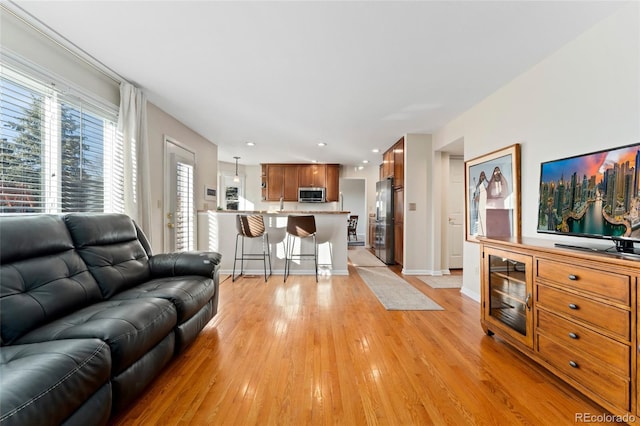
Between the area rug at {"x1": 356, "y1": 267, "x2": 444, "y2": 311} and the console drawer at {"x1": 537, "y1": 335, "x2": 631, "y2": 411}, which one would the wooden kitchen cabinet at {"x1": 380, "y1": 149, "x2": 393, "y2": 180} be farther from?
the console drawer at {"x1": 537, "y1": 335, "x2": 631, "y2": 411}

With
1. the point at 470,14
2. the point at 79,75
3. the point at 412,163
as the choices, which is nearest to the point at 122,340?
the point at 79,75

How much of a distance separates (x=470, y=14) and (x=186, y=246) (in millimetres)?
4405

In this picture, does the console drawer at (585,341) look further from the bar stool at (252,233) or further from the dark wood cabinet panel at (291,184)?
the dark wood cabinet panel at (291,184)

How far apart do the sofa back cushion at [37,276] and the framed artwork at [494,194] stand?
3.58m

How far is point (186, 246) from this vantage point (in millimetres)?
4180

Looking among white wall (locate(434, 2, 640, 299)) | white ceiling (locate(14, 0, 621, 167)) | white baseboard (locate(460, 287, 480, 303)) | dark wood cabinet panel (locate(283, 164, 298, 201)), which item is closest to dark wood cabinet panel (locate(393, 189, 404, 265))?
white baseboard (locate(460, 287, 480, 303))

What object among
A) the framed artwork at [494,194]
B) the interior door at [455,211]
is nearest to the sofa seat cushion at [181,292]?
the framed artwork at [494,194]

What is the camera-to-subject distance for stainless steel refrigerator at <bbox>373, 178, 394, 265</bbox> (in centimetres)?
546

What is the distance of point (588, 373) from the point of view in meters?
1.45

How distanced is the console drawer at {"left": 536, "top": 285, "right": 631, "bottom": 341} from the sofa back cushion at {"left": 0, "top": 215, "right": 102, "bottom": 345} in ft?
9.84

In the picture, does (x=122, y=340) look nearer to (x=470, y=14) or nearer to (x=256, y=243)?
(x=470, y=14)

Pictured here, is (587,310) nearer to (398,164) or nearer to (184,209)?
(398,164)

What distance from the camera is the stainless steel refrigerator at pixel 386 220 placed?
5457 mm

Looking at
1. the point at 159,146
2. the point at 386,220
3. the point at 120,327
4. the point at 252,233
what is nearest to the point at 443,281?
the point at 386,220
